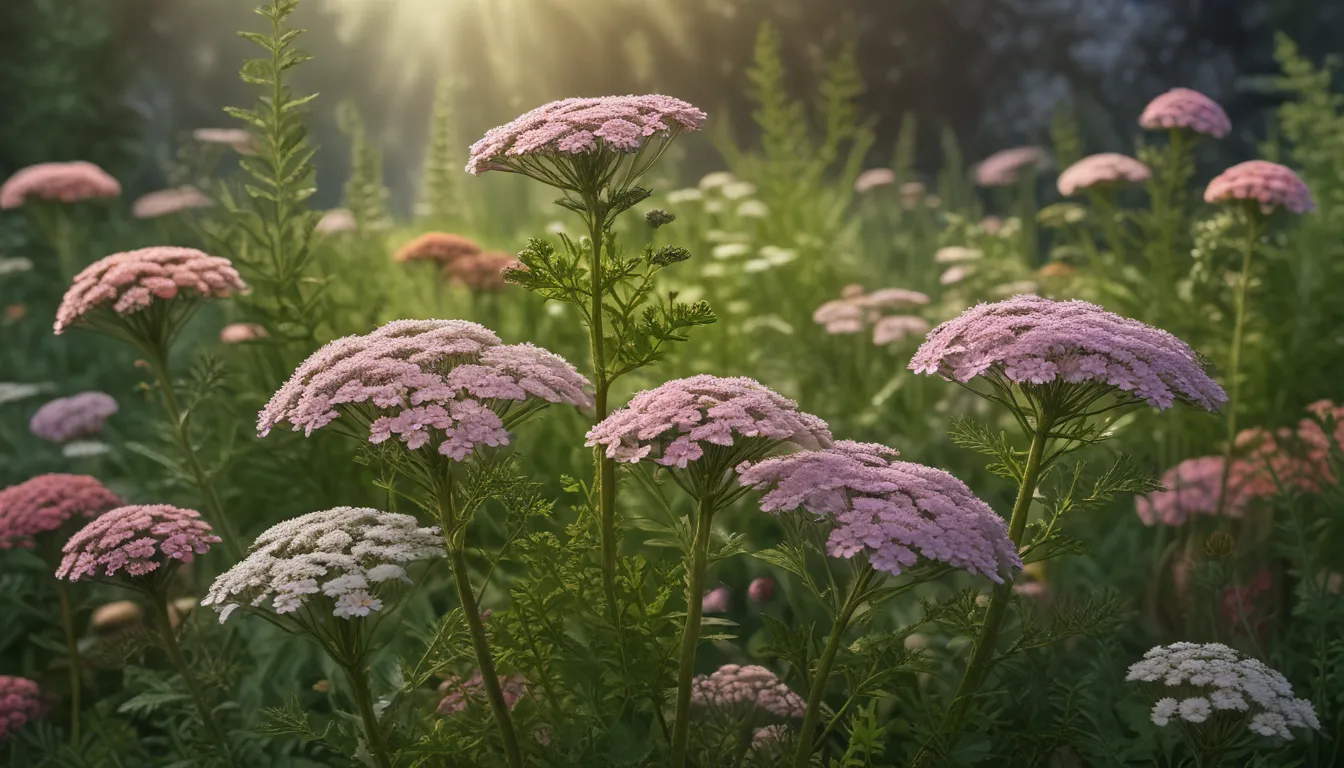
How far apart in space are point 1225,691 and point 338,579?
73.3 inches

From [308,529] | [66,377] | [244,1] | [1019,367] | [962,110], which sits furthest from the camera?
[244,1]

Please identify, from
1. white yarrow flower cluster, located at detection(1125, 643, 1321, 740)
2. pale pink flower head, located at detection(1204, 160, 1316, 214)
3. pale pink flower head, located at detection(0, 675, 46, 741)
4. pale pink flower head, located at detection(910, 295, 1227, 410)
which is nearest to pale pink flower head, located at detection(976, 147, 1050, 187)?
pale pink flower head, located at detection(1204, 160, 1316, 214)

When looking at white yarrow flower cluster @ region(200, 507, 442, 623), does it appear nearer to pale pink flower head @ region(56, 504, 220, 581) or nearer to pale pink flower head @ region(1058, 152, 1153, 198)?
pale pink flower head @ region(56, 504, 220, 581)

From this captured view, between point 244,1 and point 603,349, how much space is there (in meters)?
17.3

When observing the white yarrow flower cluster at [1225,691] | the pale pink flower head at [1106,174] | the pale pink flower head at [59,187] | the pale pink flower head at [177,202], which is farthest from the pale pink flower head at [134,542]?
the pale pink flower head at [177,202]

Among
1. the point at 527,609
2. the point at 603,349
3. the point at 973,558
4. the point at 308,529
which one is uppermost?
the point at 603,349

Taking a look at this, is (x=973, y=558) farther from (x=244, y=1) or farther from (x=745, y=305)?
(x=244, y=1)

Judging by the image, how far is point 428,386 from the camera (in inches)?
84.8

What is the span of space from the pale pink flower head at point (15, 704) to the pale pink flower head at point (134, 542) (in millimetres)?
962

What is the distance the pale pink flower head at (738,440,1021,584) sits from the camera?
1.94 m

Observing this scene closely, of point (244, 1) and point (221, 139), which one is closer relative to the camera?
point (221, 139)

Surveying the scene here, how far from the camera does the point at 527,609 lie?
257cm

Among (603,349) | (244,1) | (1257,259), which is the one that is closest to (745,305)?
(1257,259)

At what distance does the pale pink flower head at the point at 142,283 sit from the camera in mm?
3090
